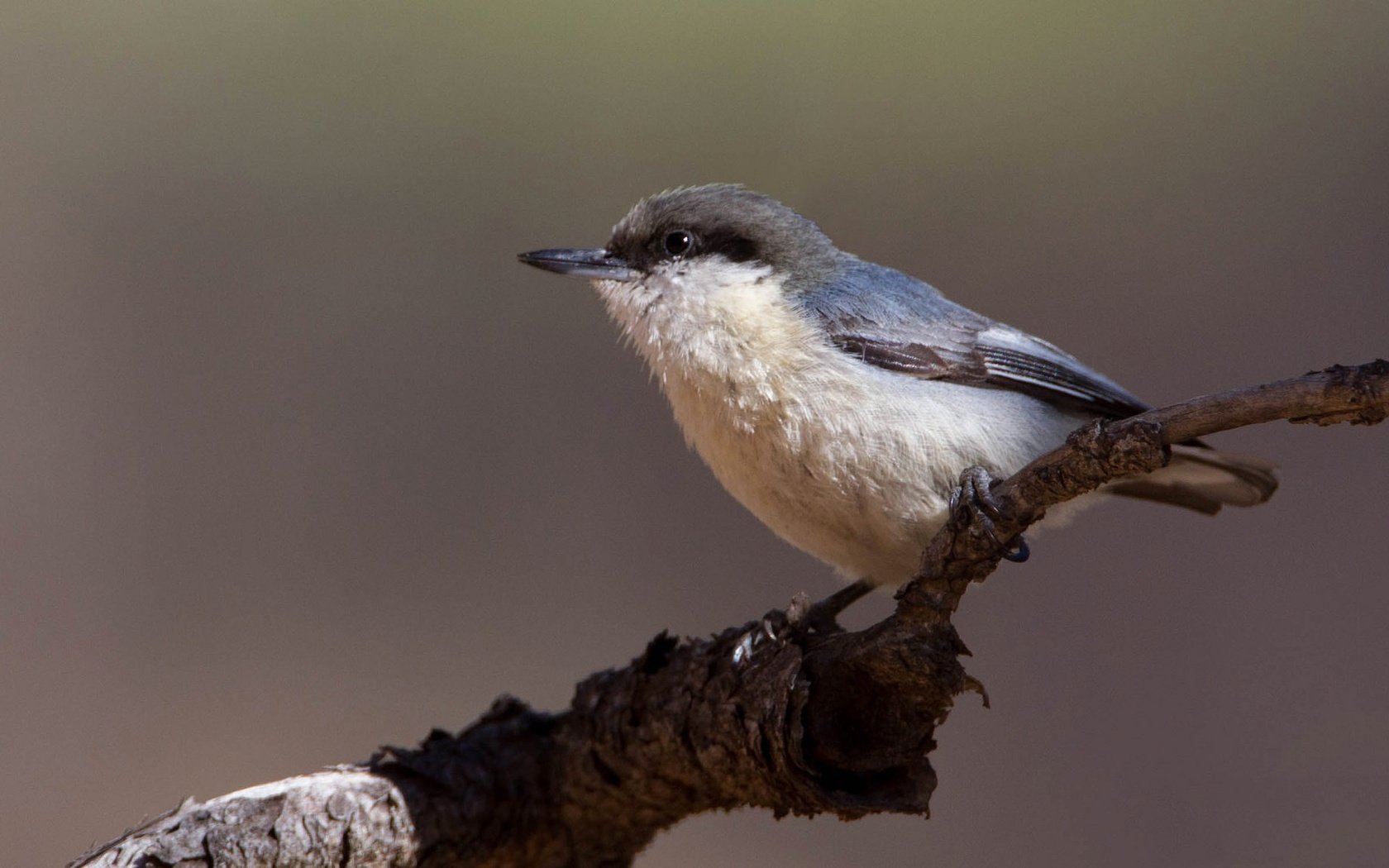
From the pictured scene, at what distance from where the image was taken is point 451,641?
332 cm

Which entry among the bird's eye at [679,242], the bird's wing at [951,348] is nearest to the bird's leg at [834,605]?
the bird's wing at [951,348]

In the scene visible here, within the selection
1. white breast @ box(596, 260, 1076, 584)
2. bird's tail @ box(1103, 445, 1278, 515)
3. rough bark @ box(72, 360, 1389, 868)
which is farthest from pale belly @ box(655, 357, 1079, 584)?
bird's tail @ box(1103, 445, 1278, 515)

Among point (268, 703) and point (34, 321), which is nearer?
point (268, 703)

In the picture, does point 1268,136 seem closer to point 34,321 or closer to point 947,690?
point 947,690

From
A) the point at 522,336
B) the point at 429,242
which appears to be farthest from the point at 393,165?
the point at 522,336

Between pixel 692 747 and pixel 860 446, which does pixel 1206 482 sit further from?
pixel 692 747

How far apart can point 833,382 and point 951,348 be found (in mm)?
283

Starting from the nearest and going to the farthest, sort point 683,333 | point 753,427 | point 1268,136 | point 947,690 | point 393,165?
point 947,690
point 753,427
point 683,333
point 1268,136
point 393,165

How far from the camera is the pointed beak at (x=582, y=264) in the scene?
240 centimetres

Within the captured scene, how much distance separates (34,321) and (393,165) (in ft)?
3.92

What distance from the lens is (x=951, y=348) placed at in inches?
85.7

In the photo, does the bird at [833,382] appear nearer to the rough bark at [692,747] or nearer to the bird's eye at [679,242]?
the bird's eye at [679,242]

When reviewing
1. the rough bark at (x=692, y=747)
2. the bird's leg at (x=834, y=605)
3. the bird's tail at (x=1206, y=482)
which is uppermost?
the bird's tail at (x=1206, y=482)

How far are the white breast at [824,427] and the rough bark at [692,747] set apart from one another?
0.15 metres
